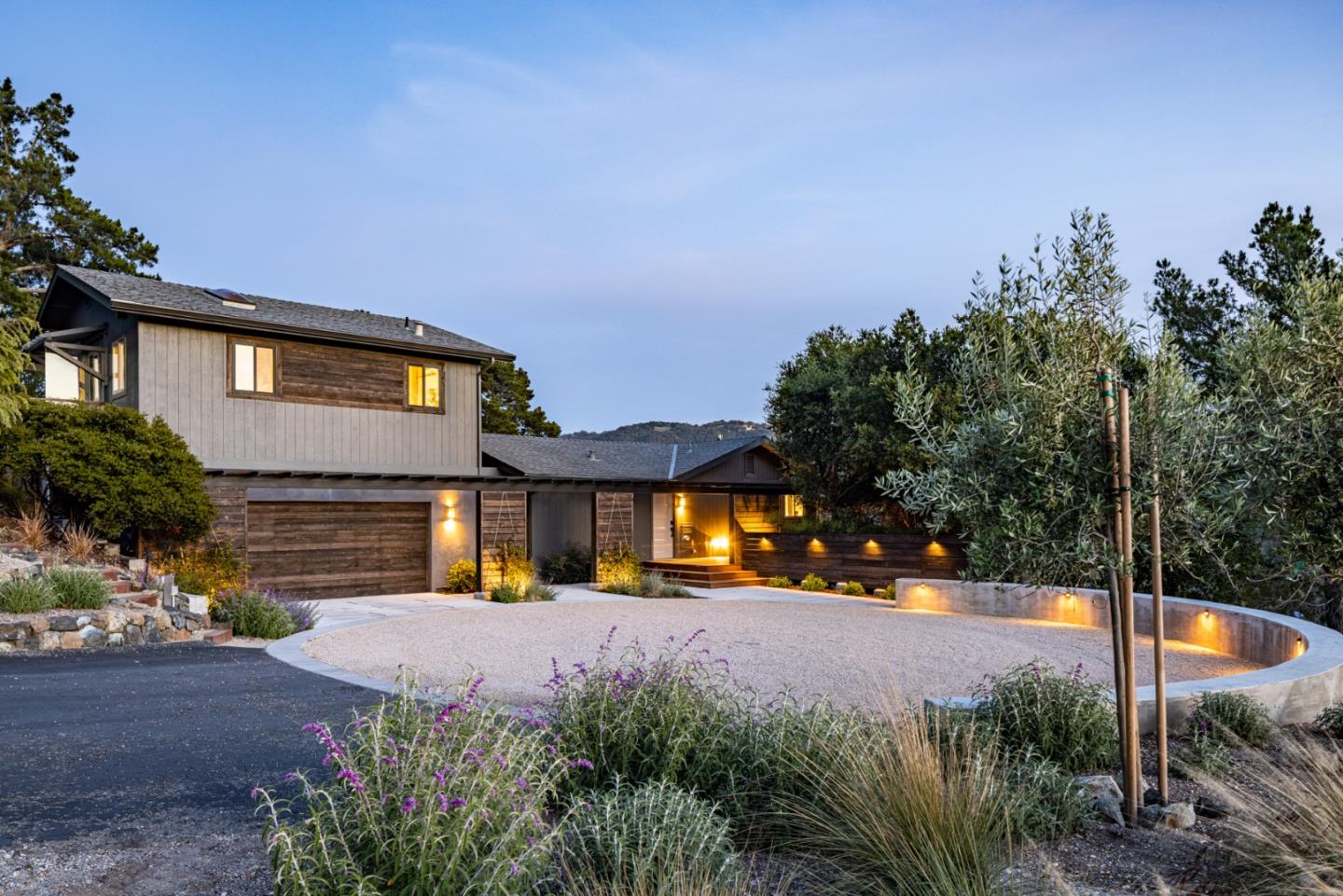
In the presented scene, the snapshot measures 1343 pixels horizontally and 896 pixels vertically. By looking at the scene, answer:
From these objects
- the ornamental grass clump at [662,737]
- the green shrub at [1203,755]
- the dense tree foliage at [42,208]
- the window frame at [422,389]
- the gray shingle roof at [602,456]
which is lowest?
the green shrub at [1203,755]

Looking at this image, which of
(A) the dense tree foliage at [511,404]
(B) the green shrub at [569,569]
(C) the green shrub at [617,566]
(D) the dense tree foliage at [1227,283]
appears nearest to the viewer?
(D) the dense tree foliage at [1227,283]

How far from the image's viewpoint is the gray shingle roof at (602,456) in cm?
1973

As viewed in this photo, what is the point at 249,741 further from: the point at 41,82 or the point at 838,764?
the point at 41,82

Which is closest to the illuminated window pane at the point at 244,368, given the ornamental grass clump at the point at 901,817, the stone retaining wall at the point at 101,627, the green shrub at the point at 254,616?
the green shrub at the point at 254,616

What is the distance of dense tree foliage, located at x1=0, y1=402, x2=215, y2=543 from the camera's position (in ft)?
41.0

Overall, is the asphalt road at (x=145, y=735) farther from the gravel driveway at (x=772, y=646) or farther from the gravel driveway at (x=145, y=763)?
the gravel driveway at (x=772, y=646)

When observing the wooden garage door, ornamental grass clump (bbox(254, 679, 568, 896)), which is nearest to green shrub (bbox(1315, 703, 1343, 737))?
ornamental grass clump (bbox(254, 679, 568, 896))

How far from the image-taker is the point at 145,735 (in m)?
5.96

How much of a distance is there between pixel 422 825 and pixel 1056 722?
3.60m

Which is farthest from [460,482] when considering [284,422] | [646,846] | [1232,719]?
[646,846]

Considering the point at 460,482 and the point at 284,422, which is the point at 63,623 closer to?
the point at 284,422

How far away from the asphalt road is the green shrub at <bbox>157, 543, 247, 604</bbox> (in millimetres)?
3124

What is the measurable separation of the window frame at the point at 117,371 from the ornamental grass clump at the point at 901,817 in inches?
588

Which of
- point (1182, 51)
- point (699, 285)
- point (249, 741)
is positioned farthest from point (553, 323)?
point (249, 741)
